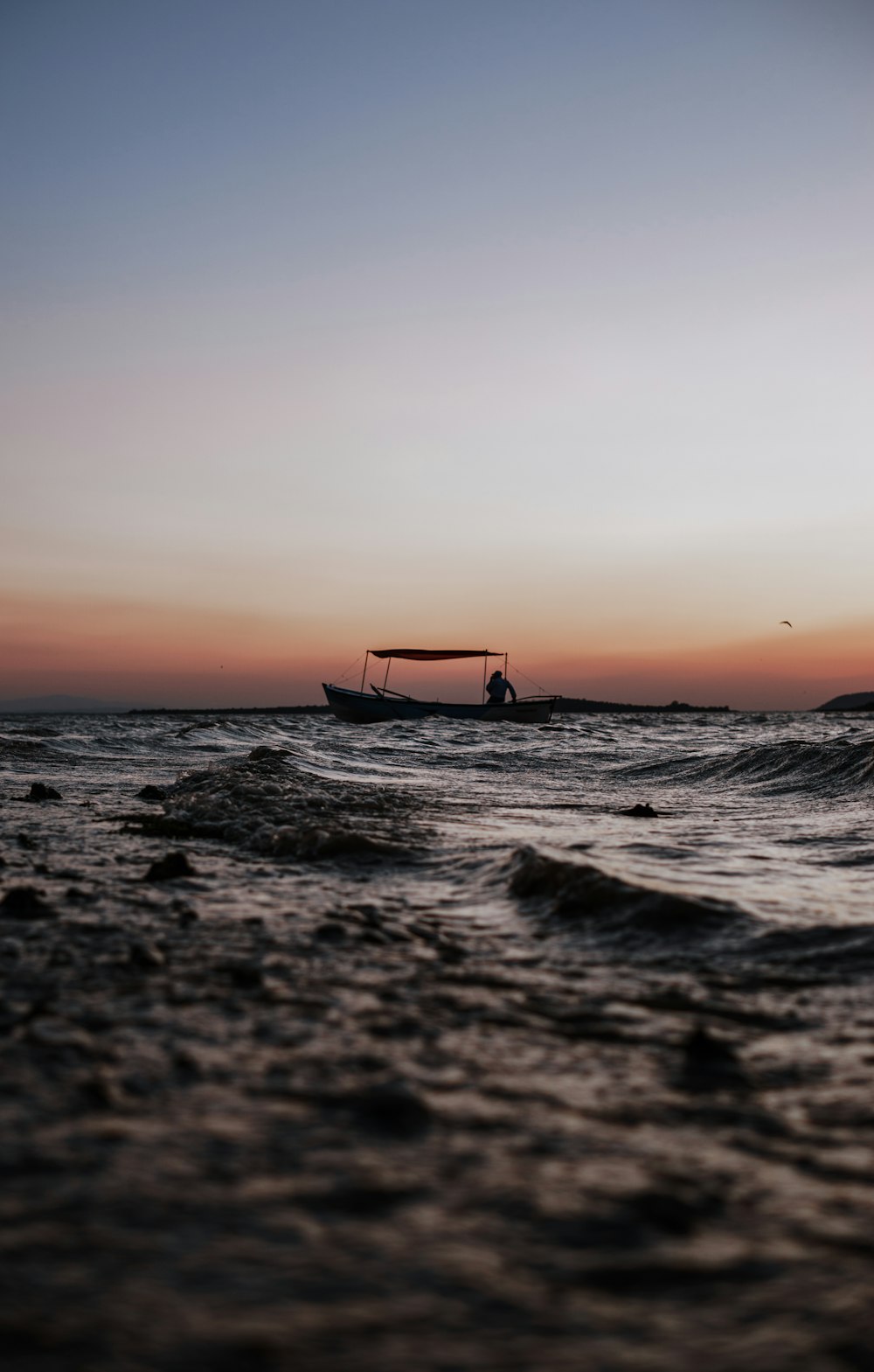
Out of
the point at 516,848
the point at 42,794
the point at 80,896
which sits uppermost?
the point at 516,848

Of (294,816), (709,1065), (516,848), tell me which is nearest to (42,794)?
(294,816)

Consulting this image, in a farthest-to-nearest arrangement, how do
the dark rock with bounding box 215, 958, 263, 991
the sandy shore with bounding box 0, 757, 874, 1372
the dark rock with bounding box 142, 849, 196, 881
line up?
the dark rock with bounding box 142, 849, 196, 881 < the dark rock with bounding box 215, 958, 263, 991 < the sandy shore with bounding box 0, 757, 874, 1372

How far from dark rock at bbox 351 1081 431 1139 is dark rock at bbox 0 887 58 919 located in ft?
8.85

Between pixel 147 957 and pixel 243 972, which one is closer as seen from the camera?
pixel 243 972

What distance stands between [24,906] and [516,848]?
132 inches

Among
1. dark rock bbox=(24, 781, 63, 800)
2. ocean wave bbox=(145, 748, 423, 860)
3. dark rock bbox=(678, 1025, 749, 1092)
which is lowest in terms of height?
dark rock bbox=(24, 781, 63, 800)

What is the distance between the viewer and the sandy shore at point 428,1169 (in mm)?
1655

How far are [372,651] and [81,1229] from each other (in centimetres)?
5121

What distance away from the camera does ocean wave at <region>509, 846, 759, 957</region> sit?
15.2 ft

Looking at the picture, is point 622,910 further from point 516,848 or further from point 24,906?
point 24,906

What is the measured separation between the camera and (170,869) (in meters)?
5.83

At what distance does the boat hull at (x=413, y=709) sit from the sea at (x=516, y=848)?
31375 mm

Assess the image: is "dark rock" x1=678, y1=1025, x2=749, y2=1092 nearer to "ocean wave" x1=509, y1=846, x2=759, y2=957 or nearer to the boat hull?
"ocean wave" x1=509, y1=846, x2=759, y2=957

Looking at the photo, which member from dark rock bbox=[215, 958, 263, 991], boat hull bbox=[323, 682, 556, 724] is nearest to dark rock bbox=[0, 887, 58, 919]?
dark rock bbox=[215, 958, 263, 991]
